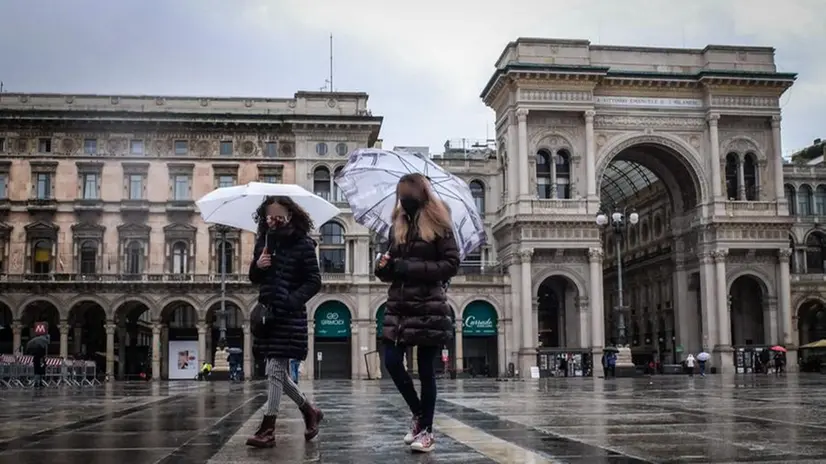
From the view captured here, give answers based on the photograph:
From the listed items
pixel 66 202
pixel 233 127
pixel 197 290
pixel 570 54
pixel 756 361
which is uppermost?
pixel 570 54

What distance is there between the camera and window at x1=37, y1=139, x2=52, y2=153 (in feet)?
Result: 195

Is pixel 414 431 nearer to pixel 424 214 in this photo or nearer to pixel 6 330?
pixel 424 214

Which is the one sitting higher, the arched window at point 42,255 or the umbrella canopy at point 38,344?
the arched window at point 42,255

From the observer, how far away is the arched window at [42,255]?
58947 millimetres

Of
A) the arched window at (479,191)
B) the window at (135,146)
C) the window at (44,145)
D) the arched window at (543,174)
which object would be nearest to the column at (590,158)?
the arched window at (543,174)

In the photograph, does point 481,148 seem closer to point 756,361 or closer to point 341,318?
point 341,318

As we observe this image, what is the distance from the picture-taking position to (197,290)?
5872cm

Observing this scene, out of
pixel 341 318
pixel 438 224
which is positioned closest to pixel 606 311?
pixel 341 318

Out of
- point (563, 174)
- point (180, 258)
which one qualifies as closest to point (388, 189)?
point (180, 258)

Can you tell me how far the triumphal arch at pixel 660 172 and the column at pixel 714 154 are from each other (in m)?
0.09

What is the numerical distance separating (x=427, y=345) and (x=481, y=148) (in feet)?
233

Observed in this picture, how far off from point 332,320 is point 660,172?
24.7 metres

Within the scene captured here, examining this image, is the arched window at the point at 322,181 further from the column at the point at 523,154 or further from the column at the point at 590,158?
the column at the point at 590,158

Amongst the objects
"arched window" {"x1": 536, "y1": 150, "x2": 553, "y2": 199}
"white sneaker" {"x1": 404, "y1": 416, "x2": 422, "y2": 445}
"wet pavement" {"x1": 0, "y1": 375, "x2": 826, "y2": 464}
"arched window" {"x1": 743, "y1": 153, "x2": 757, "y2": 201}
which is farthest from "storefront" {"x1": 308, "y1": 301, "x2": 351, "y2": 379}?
"white sneaker" {"x1": 404, "y1": 416, "x2": 422, "y2": 445}
